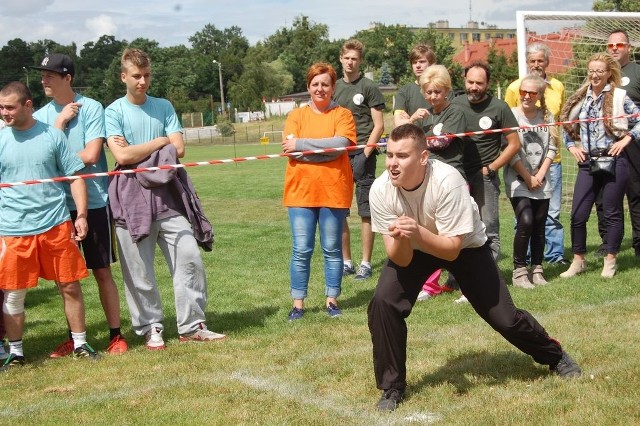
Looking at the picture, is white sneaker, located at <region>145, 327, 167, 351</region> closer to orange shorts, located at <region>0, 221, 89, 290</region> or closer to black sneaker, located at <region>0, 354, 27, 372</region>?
orange shorts, located at <region>0, 221, 89, 290</region>

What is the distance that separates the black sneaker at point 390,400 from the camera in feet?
15.3

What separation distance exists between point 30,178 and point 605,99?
17.4 ft

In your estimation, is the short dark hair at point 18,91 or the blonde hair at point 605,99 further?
the blonde hair at point 605,99

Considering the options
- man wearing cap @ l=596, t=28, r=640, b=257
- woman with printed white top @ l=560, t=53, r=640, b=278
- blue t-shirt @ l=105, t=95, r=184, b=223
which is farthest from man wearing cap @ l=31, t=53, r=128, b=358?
man wearing cap @ l=596, t=28, r=640, b=257

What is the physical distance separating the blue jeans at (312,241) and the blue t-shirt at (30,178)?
1992 mm

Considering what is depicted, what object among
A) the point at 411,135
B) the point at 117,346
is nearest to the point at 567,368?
the point at 411,135

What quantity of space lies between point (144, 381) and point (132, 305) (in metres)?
1.18

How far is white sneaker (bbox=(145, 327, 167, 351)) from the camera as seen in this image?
6454 mm

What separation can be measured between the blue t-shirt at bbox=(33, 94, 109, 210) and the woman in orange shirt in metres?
1.54

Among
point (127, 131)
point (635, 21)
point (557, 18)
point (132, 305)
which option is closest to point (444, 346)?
point (132, 305)

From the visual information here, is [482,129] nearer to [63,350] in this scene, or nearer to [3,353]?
[63,350]

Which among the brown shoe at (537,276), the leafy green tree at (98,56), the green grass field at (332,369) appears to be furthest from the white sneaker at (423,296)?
the leafy green tree at (98,56)

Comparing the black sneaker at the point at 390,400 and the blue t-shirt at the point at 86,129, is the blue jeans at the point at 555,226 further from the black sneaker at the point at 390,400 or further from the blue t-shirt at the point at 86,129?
the blue t-shirt at the point at 86,129

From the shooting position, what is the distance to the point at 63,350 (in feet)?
21.2
